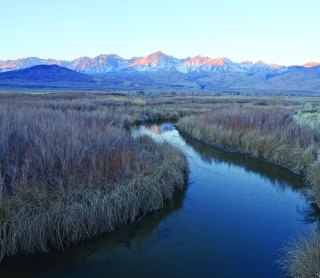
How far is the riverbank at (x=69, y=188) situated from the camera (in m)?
7.60

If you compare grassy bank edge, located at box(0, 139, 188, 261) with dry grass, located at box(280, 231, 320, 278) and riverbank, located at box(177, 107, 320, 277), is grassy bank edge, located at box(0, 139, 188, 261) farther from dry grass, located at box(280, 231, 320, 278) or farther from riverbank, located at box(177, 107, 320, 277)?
dry grass, located at box(280, 231, 320, 278)

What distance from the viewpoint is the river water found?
7.40 metres

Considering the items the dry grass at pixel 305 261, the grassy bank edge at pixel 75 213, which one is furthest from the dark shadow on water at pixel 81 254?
the dry grass at pixel 305 261

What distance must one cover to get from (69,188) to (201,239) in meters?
3.59

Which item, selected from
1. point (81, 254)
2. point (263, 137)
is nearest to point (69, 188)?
point (81, 254)

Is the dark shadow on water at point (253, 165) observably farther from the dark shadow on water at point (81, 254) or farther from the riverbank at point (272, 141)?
the dark shadow on water at point (81, 254)

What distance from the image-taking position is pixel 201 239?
885 centimetres

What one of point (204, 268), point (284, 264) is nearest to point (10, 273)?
point (204, 268)

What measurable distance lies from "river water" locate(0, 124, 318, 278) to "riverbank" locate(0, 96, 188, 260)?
14.0 inches

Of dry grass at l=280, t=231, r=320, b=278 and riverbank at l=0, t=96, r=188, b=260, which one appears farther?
riverbank at l=0, t=96, r=188, b=260

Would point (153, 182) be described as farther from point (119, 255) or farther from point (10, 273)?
point (10, 273)

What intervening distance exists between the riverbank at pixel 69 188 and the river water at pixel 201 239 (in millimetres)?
355

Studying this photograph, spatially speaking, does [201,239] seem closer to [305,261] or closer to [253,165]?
[305,261]

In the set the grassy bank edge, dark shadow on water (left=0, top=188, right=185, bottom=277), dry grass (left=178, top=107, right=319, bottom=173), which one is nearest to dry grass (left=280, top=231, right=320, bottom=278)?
dark shadow on water (left=0, top=188, right=185, bottom=277)
